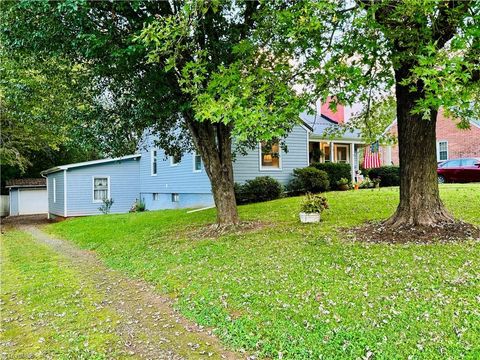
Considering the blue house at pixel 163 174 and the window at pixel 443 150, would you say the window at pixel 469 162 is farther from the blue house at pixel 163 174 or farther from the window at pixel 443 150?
the window at pixel 443 150

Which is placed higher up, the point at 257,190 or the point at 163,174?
the point at 163,174

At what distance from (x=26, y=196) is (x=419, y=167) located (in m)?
30.3

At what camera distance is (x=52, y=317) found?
518cm

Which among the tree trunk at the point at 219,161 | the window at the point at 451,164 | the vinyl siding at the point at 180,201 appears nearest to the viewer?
the tree trunk at the point at 219,161

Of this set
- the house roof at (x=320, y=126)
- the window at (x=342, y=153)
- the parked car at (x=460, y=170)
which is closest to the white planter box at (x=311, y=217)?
the house roof at (x=320, y=126)

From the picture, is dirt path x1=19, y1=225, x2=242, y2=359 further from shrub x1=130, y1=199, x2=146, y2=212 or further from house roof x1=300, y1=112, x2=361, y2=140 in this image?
shrub x1=130, y1=199, x2=146, y2=212

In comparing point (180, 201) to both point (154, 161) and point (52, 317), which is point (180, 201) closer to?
point (154, 161)

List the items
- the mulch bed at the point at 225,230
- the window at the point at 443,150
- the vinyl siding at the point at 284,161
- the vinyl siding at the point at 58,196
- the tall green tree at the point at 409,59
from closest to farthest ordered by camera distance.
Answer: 1. the tall green tree at the point at 409,59
2. the mulch bed at the point at 225,230
3. the vinyl siding at the point at 284,161
4. the vinyl siding at the point at 58,196
5. the window at the point at 443,150

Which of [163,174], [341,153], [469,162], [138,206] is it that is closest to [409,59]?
[469,162]

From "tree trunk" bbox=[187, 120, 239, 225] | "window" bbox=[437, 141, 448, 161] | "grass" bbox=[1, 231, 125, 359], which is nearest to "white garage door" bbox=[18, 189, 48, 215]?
"grass" bbox=[1, 231, 125, 359]

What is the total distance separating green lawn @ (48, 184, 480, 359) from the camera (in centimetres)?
373

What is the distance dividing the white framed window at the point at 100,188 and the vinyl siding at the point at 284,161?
9.94m

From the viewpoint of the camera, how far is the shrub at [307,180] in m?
17.8

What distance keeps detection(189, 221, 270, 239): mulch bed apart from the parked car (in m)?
13.6
